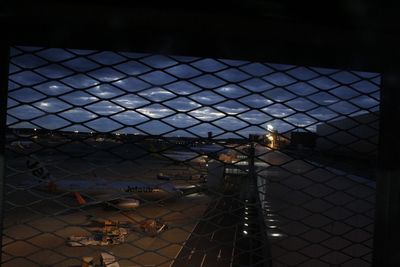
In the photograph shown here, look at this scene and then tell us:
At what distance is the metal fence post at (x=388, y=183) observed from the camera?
155 centimetres

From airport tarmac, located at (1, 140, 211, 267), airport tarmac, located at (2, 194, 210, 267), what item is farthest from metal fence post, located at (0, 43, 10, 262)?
airport tarmac, located at (2, 194, 210, 267)

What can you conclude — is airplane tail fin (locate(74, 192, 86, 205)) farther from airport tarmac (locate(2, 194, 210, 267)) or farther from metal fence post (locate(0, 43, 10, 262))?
metal fence post (locate(0, 43, 10, 262))

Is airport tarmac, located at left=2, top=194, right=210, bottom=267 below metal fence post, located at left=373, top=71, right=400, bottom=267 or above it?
below

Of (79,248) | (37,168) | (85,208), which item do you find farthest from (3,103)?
(79,248)

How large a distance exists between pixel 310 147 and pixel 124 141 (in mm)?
1171

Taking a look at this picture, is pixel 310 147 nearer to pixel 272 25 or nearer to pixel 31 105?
pixel 272 25

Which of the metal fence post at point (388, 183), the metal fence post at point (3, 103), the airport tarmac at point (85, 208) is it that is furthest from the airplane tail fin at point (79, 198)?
the metal fence post at point (388, 183)

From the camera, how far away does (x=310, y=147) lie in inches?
87.2

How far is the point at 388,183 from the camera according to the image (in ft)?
5.16

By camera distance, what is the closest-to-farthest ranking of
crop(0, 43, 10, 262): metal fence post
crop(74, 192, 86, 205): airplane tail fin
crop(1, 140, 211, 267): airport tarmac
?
crop(0, 43, 10, 262): metal fence post < crop(1, 140, 211, 267): airport tarmac < crop(74, 192, 86, 205): airplane tail fin

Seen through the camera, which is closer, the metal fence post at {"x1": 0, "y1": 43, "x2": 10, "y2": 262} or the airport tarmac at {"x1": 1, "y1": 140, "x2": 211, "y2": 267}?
the metal fence post at {"x1": 0, "y1": 43, "x2": 10, "y2": 262}

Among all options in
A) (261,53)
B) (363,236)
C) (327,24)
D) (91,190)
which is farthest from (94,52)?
(91,190)

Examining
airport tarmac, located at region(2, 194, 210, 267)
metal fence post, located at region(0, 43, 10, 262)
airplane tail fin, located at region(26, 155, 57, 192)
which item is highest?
metal fence post, located at region(0, 43, 10, 262)

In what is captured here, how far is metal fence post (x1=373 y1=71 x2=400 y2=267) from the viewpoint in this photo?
1552 mm
